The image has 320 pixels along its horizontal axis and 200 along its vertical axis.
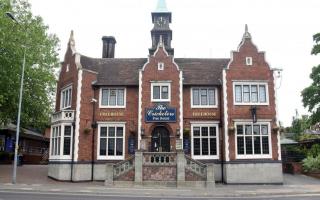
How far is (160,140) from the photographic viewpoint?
90.0 feet

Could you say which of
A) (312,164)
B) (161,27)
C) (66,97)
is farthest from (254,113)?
(161,27)

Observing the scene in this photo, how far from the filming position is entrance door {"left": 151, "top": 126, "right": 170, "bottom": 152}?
2734 cm

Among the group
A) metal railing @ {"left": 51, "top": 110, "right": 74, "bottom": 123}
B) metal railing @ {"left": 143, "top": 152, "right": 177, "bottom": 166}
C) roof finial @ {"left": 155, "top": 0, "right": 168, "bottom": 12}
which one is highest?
roof finial @ {"left": 155, "top": 0, "right": 168, "bottom": 12}

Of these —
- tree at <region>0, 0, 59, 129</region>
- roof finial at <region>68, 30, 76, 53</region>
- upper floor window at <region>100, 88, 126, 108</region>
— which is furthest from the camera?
roof finial at <region>68, 30, 76, 53</region>

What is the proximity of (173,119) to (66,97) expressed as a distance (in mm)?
9199

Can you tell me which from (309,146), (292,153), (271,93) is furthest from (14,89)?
(309,146)

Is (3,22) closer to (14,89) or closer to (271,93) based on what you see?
(14,89)

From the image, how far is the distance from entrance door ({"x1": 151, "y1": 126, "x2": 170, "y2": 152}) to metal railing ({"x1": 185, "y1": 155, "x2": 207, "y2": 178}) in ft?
11.9

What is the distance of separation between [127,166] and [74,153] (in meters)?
4.85

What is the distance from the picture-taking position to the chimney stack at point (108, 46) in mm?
34531

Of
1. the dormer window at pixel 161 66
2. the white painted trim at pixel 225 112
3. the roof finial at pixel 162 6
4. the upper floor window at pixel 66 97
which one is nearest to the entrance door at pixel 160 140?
the white painted trim at pixel 225 112

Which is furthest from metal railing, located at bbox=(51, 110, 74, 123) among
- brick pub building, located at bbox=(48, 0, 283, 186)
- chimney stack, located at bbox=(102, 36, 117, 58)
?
chimney stack, located at bbox=(102, 36, 117, 58)

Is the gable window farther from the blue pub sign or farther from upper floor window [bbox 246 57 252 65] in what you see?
the blue pub sign

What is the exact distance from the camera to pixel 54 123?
2842 cm
